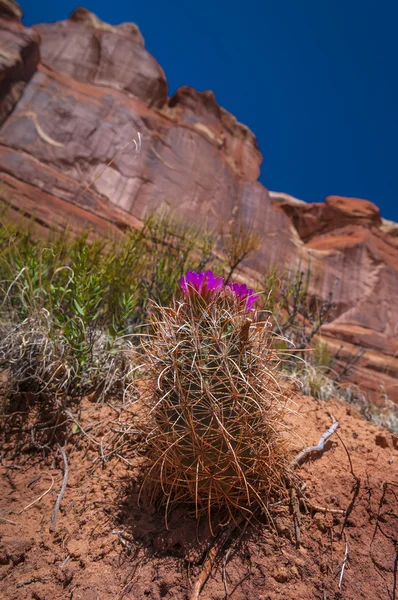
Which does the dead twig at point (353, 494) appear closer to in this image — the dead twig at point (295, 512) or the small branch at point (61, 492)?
the dead twig at point (295, 512)

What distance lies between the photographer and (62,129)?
44.1ft

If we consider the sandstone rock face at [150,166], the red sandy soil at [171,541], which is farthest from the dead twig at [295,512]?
the sandstone rock face at [150,166]

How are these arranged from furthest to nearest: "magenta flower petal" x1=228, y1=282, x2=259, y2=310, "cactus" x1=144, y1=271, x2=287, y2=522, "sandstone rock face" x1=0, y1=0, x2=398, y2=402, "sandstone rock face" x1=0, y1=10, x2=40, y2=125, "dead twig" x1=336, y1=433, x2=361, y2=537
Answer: "sandstone rock face" x1=0, y1=10, x2=40, y2=125, "sandstone rock face" x1=0, y1=0, x2=398, y2=402, "magenta flower petal" x1=228, y1=282, x2=259, y2=310, "dead twig" x1=336, y1=433, x2=361, y2=537, "cactus" x1=144, y1=271, x2=287, y2=522

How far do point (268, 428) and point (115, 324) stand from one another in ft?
5.43

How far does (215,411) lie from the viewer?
1266 mm

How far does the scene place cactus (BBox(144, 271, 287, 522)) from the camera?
128 centimetres

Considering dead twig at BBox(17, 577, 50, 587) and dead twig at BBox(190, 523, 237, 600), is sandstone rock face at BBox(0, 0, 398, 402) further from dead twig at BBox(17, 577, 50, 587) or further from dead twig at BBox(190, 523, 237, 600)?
dead twig at BBox(190, 523, 237, 600)

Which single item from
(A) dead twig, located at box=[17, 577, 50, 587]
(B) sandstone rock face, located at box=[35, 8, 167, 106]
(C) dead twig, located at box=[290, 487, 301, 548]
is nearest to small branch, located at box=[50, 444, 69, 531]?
(A) dead twig, located at box=[17, 577, 50, 587]

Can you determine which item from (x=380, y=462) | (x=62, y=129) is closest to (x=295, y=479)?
(x=380, y=462)

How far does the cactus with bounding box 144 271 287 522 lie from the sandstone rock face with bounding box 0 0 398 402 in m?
9.21

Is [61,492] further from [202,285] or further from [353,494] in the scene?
[353,494]

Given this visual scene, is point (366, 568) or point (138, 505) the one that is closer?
point (366, 568)

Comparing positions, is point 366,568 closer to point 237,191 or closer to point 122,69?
point 237,191

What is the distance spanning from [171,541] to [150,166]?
49.3 feet
